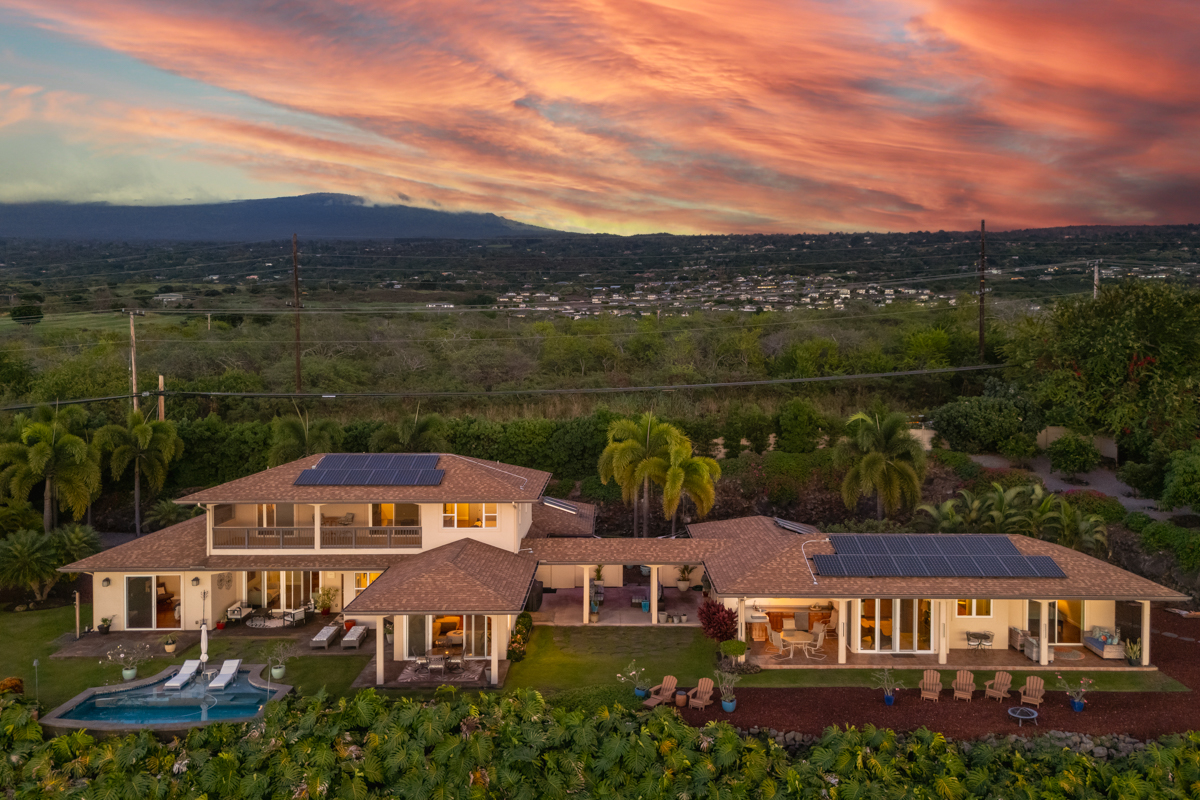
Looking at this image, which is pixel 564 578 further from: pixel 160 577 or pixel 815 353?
pixel 815 353

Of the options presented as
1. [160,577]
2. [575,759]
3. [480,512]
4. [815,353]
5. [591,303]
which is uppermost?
[591,303]

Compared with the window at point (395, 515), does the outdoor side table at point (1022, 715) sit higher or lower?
lower

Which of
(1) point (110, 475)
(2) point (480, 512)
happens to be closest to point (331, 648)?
(2) point (480, 512)

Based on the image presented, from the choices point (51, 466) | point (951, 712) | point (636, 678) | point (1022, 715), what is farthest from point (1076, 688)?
point (51, 466)

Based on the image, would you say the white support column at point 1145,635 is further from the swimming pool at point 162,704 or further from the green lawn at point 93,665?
the swimming pool at point 162,704

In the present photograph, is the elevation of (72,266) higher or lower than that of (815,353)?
higher

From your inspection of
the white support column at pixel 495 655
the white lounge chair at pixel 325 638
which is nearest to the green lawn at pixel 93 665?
the white lounge chair at pixel 325 638

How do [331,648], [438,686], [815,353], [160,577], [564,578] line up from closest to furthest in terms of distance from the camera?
[438,686] → [331,648] → [160,577] → [564,578] → [815,353]

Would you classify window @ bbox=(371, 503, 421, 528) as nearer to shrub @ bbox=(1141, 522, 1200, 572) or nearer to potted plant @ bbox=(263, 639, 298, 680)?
potted plant @ bbox=(263, 639, 298, 680)
